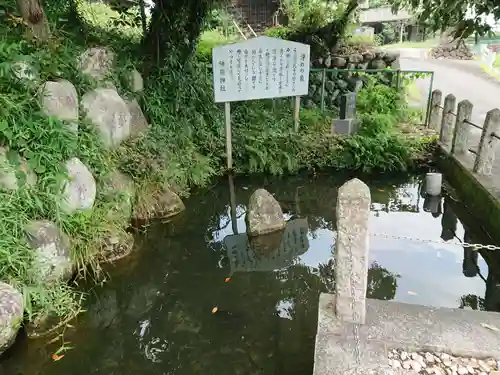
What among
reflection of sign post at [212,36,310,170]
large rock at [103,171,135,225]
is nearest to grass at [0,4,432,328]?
large rock at [103,171,135,225]

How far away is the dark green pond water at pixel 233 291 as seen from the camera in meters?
4.11

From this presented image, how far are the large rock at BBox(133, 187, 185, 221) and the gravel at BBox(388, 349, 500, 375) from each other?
4645mm

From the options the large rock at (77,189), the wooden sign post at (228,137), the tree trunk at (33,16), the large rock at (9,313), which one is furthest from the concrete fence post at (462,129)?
the large rock at (9,313)

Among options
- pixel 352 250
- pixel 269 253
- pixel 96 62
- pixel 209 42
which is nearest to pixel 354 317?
pixel 352 250

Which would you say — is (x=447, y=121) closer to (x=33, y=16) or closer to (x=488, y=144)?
(x=488, y=144)

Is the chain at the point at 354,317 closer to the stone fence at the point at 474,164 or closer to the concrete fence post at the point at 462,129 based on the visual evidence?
the stone fence at the point at 474,164

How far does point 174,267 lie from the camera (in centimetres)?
577

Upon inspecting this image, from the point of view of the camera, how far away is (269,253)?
6.15m

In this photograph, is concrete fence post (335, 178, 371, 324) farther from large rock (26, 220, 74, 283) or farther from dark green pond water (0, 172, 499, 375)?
large rock (26, 220, 74, 283)

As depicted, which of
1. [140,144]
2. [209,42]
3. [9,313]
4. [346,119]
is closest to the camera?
[9,313]

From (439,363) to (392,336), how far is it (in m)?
0.38

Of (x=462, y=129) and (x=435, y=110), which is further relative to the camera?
(x=435, y=110)

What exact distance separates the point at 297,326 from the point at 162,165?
3.99 m

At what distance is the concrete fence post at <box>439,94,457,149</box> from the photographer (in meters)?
9.38
